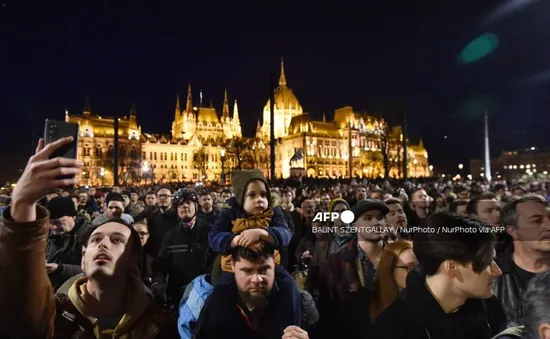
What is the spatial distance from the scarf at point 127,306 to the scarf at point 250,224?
68 centimetres

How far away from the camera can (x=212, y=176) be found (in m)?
111

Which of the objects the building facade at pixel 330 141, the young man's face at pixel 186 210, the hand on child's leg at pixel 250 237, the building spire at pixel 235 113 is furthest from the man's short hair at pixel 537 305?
the building spire at pixel 235 113

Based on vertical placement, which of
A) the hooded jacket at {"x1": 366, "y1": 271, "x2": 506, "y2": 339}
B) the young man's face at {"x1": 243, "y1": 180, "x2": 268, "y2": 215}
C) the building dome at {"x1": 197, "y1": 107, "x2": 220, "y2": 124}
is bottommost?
the hooded jacket at {"x1": 366, "y1": 271, "x2": 506, "y2": 339}

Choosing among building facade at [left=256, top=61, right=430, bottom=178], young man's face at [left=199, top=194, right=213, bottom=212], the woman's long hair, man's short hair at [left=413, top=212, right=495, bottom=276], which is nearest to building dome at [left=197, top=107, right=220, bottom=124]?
building facade at [left=256, top=61, right=430, bottom=178]

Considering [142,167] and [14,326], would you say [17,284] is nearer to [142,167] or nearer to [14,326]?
[14,326]

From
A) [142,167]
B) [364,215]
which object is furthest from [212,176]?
[364,215]

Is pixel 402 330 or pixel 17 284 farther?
pixel 402 330

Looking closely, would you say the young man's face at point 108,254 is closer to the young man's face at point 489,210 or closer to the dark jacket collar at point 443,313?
the dark jacket collar at point 443,313

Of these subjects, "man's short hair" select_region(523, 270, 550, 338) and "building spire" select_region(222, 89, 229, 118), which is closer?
"man's short hair" select_region(523, 270, 550, 338)

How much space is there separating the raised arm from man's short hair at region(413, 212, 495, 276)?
2.06m

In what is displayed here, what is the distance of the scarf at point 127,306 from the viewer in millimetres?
2500

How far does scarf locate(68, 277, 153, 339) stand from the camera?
250 centimetres

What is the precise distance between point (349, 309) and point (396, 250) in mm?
635

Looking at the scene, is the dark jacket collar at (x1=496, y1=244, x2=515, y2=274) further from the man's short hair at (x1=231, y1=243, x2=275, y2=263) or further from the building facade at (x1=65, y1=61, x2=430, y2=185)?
the building facade at (x1=65, y1=61, x2=430, y2=185)
